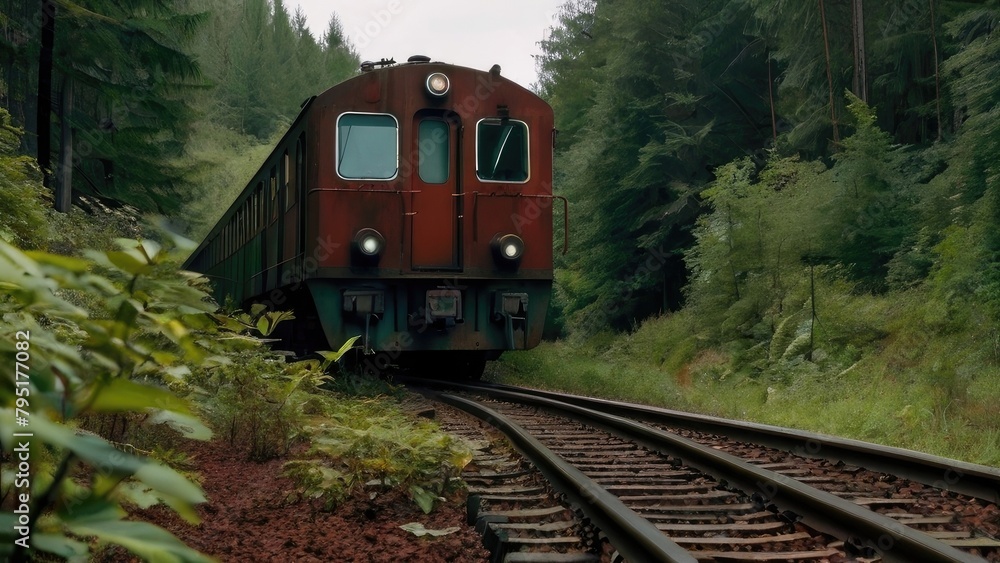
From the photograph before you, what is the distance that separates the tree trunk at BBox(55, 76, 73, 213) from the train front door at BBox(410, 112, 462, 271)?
30.7 feet

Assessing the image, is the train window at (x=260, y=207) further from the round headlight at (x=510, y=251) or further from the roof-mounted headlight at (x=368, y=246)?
the round headlight at (x=510, y=251)

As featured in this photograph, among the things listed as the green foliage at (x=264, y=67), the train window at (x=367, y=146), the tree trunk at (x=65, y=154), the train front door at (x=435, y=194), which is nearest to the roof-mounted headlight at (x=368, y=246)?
the train front door at (x=435, y=194)

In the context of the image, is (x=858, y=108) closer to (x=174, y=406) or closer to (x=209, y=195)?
(x=174, y=406)

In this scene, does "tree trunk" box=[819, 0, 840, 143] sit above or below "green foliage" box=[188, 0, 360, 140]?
below

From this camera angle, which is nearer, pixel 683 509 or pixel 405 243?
pixel 683 509

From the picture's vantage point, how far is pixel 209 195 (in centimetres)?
4059

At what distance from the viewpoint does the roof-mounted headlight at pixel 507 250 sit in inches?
390

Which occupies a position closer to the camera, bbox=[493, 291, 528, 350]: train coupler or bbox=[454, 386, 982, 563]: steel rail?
bbox=[454, 386, 982, 563]: steel rail

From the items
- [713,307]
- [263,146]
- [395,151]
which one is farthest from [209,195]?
[395,151]

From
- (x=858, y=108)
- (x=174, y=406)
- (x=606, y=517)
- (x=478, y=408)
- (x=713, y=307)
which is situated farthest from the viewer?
(x=713, y=307)

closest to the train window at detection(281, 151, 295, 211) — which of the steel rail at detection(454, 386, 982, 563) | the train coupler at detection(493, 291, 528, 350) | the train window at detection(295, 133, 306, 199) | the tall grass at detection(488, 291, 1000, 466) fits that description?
the train window at detection(295, 133, 306, 199)

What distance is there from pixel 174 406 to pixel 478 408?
20.6ft

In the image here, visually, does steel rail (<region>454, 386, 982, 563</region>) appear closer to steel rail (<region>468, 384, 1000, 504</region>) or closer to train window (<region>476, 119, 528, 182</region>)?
steel rail (<region>468, 384, 1000, 504</region>)

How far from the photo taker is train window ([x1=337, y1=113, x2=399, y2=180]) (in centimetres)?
957
